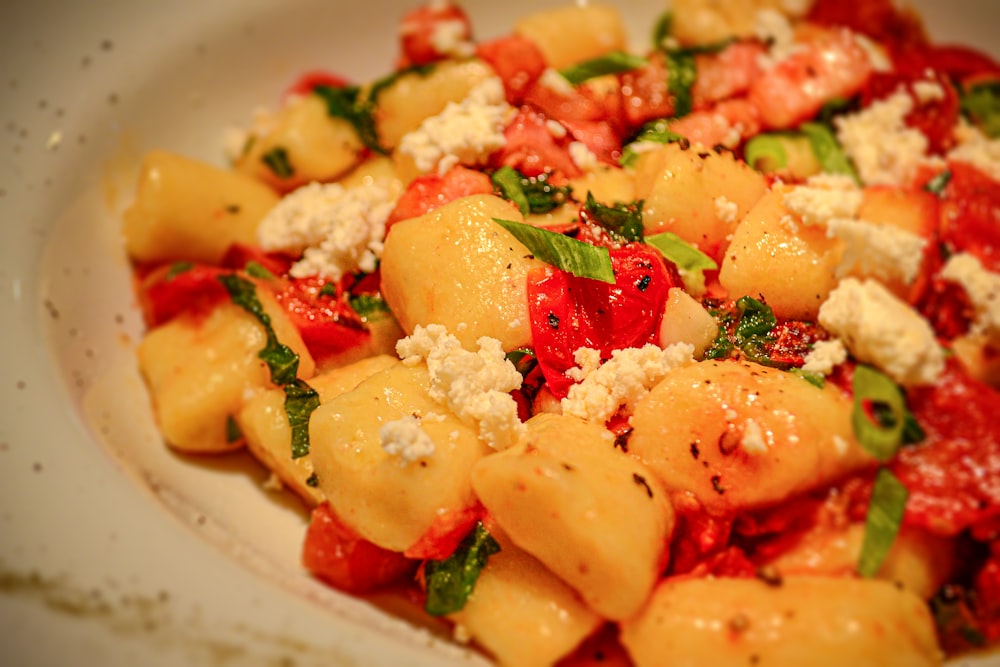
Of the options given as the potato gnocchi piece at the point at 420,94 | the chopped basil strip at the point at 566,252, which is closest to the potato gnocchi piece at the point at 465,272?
the chopped basil strip at the point at 566,252

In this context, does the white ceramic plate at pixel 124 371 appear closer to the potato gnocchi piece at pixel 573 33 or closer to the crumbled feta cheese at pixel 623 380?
the potato gnocchi piece at pixel 573 33

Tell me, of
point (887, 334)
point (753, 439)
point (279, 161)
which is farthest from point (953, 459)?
point (279, 161)

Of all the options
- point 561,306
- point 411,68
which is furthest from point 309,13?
point 561,306

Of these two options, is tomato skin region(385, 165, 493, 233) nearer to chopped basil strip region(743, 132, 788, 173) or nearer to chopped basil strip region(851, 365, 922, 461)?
chopped basil strip region(743, 132, 788, 173)

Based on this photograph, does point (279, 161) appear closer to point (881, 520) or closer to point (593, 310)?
point (593, 310)

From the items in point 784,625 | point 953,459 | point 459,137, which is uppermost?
point 459,137

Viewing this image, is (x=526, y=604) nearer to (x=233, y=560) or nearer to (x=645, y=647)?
(x=645, y=647)
